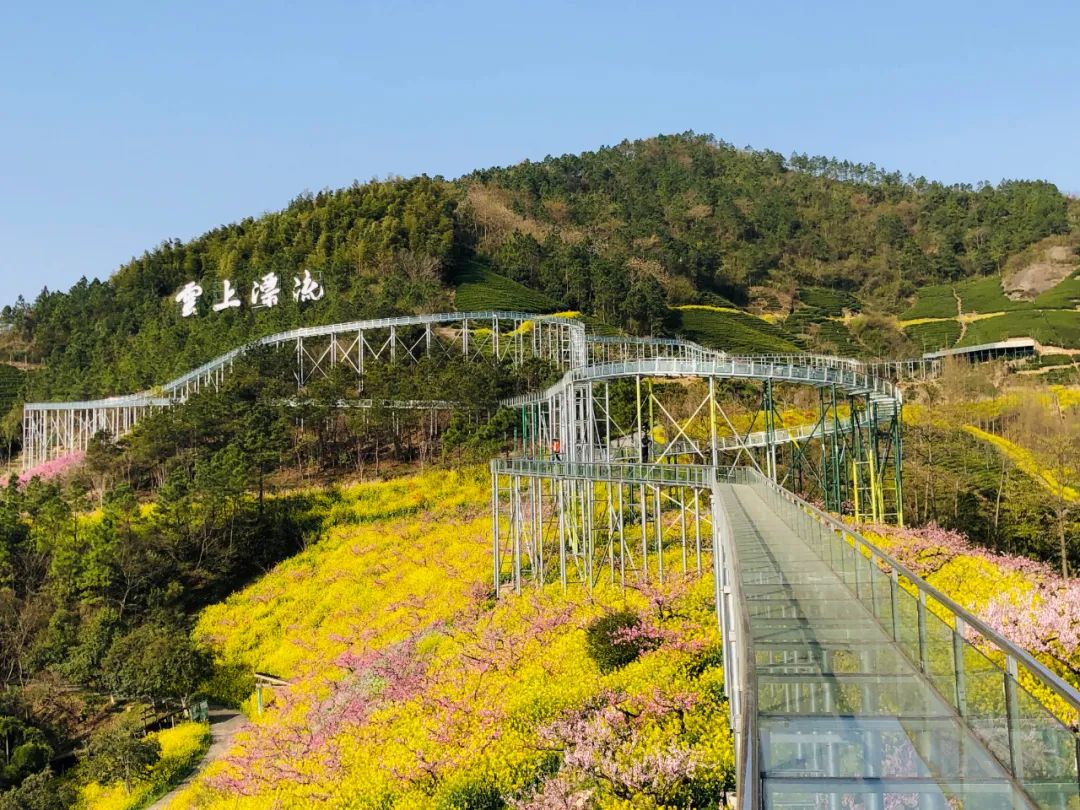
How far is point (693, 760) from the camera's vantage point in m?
11.4

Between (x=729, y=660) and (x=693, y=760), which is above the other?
(x=729, y=660)

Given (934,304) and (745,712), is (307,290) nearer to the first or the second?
(934,304)

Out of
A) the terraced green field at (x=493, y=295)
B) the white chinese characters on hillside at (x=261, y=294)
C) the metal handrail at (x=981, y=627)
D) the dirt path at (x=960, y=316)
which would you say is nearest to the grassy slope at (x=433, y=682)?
the metal handrail at (x=981, y=627)

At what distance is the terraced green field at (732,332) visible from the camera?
80000 mm

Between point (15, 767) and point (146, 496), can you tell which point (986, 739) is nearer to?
point (15, 767)

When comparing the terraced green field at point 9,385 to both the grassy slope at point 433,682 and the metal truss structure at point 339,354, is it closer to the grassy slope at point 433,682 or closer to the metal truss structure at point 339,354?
the metal truss structure at point 339,354

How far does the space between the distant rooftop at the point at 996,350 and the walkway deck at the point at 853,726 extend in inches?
2888

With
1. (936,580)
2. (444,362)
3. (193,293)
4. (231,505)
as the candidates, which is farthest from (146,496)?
(936,580)

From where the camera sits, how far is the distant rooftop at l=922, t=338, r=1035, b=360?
7612 cm

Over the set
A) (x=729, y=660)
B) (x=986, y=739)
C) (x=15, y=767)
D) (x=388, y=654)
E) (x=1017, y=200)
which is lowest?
(x=15, y=767)

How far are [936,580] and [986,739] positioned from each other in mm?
15620

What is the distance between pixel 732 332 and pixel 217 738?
67.2 meters

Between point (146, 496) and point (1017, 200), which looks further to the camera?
point (1017, 200)

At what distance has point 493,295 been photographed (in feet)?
261
